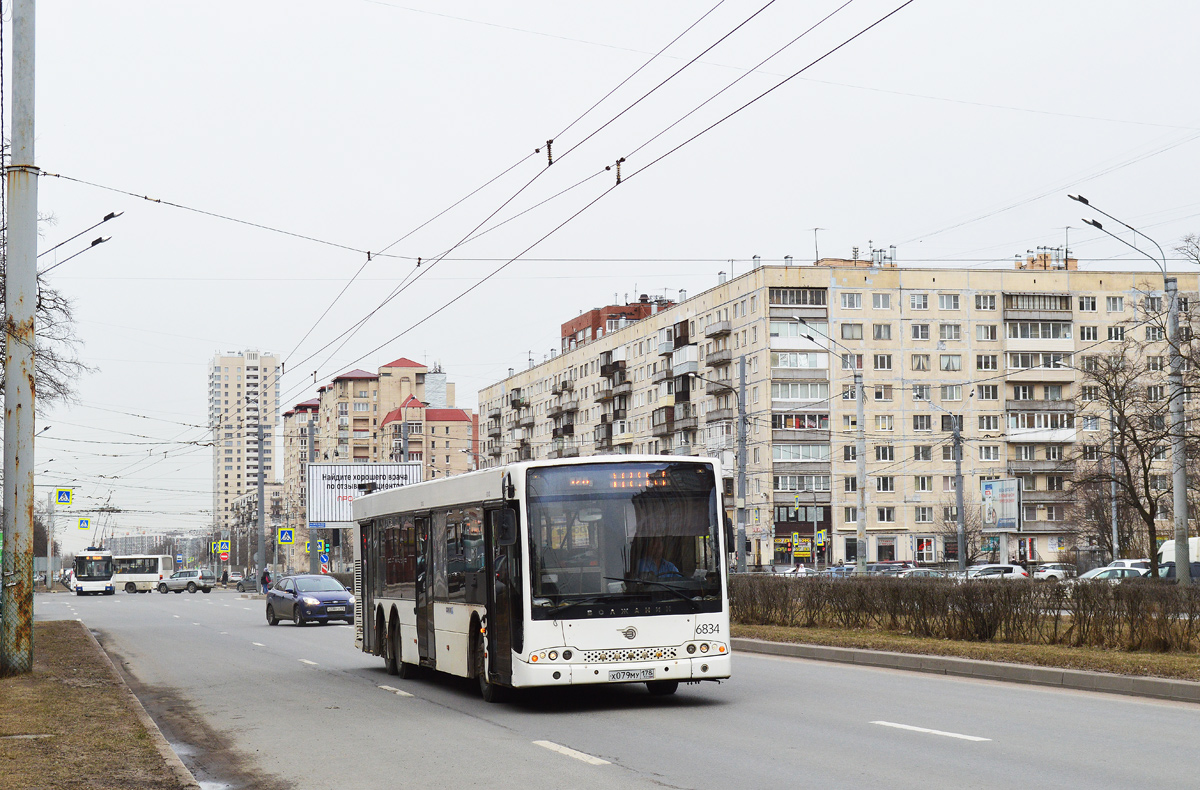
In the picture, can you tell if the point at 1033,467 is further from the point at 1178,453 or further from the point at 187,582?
the point at 1178,453

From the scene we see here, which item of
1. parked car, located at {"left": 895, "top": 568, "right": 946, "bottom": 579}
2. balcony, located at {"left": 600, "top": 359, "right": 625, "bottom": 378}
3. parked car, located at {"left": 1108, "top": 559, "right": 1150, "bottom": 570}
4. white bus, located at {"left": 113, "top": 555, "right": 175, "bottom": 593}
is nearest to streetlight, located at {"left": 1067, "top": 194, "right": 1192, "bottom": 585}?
parked car, located at {"left": 895, "top": 568, "right": 946, "bottom": 579}

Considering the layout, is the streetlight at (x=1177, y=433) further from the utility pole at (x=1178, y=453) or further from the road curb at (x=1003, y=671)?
the road curb at (x=1003, y=671)

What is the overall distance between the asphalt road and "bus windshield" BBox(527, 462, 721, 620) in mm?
1118

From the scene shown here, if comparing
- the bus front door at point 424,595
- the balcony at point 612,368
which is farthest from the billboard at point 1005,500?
the balcony at point 612,368

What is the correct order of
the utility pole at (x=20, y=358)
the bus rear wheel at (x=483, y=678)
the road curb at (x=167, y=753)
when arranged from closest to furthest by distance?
the road curb at (x=167, y=753) < the bus rear wheel at (x=483, y=678) < the utility pole at (x=20, y=358)

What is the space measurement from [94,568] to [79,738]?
268 ft

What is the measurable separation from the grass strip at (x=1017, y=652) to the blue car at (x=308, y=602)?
16.5 m

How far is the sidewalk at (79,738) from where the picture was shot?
9516 millimetres

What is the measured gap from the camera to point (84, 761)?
1036cm

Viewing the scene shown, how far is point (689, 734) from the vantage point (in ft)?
39.1

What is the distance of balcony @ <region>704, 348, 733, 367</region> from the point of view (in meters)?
101

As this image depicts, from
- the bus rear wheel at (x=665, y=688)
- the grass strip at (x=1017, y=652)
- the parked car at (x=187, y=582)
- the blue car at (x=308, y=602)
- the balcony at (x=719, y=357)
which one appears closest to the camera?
the bus rear wheel at (x=665, y=688)

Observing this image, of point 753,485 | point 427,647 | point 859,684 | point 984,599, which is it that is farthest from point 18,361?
point 753,485

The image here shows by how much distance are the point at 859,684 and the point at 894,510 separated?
83.3 m
